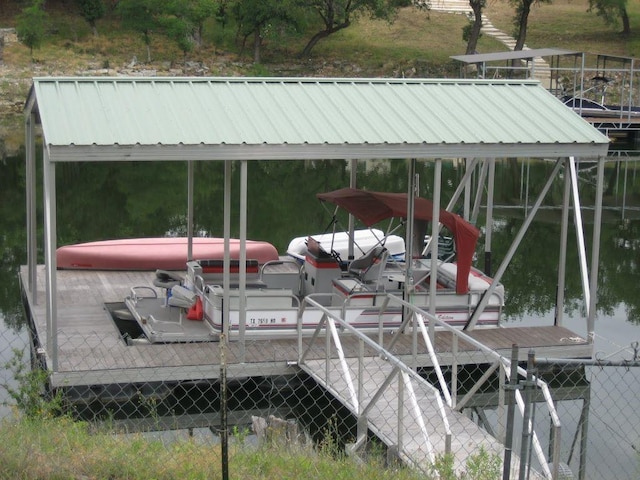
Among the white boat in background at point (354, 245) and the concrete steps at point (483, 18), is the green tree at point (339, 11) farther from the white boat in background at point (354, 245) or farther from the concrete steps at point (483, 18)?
the white boat in background at point (354, 245)

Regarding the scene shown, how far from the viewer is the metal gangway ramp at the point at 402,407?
396 inches

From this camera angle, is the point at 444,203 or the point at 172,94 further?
the point at 444,203

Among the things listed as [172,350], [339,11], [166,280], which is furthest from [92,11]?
[172,350]

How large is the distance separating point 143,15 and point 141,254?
1539 inches

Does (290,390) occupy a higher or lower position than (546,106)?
lower

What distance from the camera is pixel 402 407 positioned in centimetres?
1045

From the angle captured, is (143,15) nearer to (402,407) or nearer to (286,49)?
(286,49)

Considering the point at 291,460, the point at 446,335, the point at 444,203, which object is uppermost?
the point at 291,460

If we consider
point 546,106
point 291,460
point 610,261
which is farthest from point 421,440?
point 610,261

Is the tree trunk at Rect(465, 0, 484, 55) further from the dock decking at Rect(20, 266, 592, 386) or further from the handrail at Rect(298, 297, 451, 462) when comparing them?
the handrail at Rect(298, 297, 451, 462)

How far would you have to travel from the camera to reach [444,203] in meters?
29.8

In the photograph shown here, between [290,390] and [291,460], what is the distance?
5184 mm

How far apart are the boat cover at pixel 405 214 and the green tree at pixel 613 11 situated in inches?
1978

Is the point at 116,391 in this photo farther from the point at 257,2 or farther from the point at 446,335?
the point at 257,2
